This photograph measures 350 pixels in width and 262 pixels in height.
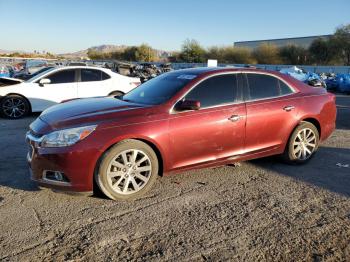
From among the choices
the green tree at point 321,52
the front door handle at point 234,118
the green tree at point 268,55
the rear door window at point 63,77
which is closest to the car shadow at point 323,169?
the front door handle at point 234,118

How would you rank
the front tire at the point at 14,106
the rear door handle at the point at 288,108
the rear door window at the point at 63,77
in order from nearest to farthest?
the rear door handle at the point at 288,108 < the front tire at the point at 14,106 < the rear door window at the point at 63,77

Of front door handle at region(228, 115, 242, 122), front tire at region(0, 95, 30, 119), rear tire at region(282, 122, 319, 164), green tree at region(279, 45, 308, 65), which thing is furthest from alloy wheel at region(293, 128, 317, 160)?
green tree at region(279, 45, 308, 65)

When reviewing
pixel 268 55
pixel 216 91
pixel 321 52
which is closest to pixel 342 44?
pixel 321 52

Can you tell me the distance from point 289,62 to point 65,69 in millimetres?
54213

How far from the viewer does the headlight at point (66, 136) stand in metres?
3.91

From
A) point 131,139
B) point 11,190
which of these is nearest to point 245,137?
point 131,139

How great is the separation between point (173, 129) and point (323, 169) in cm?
264

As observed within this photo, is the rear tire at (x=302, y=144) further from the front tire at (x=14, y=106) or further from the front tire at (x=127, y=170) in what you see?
the front tire at (x=14, y=106)

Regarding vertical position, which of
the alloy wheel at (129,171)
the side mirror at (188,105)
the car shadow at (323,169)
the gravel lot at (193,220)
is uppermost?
the side mirror at (188,105)

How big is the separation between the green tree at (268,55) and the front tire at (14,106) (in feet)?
182

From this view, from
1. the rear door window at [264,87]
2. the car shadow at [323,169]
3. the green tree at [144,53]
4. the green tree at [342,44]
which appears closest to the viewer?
the car shadow at [323,169]

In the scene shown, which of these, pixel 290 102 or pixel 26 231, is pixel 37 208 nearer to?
pixel 26 231

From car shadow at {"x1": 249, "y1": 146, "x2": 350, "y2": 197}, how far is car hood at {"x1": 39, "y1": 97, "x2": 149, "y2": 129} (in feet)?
7.85

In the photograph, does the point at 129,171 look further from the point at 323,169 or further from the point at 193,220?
the point at 323,169
